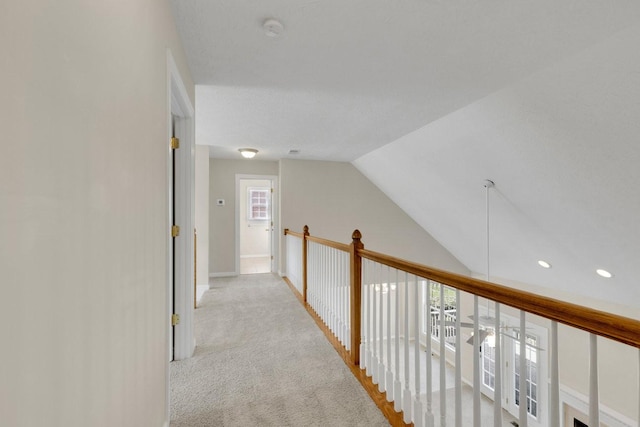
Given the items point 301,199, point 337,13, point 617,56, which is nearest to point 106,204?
point 337,13

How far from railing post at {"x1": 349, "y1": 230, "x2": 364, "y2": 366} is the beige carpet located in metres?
0.16

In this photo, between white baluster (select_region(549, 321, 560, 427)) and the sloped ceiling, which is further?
the sloped ceiling

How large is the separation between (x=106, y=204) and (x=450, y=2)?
181 cm

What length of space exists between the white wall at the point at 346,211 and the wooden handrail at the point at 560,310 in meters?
4.38

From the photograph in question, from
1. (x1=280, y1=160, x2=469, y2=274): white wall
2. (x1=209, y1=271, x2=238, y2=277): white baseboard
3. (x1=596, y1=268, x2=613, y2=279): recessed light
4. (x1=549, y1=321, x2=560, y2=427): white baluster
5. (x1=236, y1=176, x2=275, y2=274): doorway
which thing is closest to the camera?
(x1=549, y1=321, x2=560, y2=427): white baluster

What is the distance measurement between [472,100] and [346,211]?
139 inches

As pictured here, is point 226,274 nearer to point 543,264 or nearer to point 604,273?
point 543,264

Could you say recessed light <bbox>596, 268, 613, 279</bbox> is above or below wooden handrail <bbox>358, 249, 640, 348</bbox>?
below

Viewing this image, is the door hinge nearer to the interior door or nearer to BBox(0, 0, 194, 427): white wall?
BBox(0, 0, 194, 427): white wall

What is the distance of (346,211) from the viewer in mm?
5992

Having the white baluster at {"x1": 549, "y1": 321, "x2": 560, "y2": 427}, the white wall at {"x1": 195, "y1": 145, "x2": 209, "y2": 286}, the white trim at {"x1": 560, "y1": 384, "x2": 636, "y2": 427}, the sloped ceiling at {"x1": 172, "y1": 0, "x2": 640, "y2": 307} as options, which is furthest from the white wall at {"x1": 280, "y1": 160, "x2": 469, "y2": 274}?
the white baluster at {"x1": 549, "y1": 321, "x2": 560, "y2": 427}

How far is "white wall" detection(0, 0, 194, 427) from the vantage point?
0.50m

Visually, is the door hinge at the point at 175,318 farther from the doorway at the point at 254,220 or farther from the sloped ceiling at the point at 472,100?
the doorway at the point at 254,220

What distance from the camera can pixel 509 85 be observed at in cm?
237
